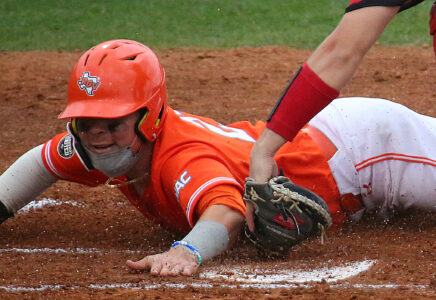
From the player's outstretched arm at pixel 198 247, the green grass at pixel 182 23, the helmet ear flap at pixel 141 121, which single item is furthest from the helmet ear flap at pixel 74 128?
the green grass at pixel 182 23

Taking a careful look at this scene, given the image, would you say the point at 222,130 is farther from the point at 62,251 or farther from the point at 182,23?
the point at 182,23

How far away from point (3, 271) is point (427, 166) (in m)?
2.15

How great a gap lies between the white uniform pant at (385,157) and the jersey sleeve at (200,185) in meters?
0.76

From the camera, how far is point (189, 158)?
373 cm

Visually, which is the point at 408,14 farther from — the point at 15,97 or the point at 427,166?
the point at 427,166

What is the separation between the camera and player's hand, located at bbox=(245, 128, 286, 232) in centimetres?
322

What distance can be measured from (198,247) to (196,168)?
42 cm

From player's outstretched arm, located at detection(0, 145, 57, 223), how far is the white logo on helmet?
26.6 inches

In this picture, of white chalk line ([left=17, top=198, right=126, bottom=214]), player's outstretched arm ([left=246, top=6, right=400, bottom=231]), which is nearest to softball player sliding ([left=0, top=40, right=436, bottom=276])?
player's outstretched arm ([left=246, top=6, right=400, bottom=231])

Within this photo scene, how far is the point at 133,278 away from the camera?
3314mm

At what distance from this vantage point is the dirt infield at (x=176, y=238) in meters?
3.14

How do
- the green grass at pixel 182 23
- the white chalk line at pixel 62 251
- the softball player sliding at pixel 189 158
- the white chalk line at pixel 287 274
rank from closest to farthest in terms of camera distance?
the white chalk line at pixel 287 274 → the softball player sliding at pixel 189 158 → the white chalk line at pixel 62 251 → the green grass at pixel 182 23

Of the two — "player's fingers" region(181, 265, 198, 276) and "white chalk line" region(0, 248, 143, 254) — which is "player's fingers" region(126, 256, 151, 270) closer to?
"player's fingers" region(181, 265, 198, 276)

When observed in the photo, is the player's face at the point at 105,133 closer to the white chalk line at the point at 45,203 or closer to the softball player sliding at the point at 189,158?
the softball player sliding at the point at 189,158
